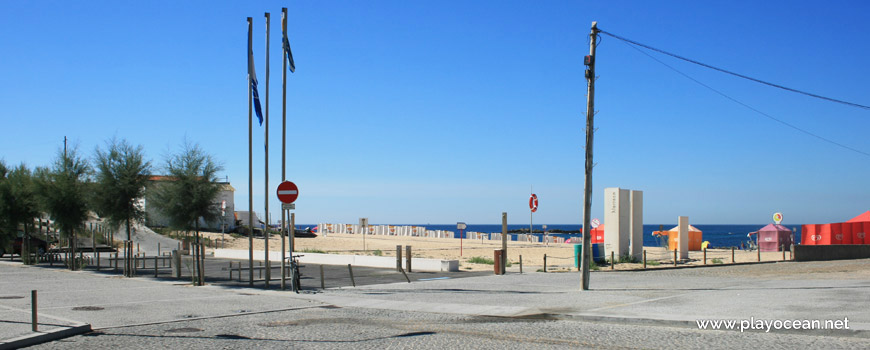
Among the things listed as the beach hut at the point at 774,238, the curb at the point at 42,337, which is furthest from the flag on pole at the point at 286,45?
the beach hut at the point at 774,238

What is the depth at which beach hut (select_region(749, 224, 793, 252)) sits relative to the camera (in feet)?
141

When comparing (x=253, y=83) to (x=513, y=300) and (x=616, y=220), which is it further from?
(x=616, y=220)

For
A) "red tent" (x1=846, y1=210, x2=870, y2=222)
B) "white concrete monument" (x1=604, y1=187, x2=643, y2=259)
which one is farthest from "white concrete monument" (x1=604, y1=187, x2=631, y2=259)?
"red tent" (x1=846, y1=210, x2=870, y2=222)

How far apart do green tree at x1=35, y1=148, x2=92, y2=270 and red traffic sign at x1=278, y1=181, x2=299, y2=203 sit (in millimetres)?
14323

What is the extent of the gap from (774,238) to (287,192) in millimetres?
36140

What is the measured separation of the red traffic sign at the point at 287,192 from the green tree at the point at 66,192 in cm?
1432

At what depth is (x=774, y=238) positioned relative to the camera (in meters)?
43.8

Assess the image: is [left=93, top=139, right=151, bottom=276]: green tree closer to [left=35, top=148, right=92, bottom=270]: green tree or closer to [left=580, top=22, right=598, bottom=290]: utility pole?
[left=35, top=148, right=92, bottom=270]: green tree

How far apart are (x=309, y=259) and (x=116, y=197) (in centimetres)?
966

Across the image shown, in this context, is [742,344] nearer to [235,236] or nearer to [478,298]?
[478,298]

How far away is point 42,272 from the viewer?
88.6 feet

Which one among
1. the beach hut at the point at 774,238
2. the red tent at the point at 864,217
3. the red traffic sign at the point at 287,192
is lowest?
the beach hut at the point at 774,238

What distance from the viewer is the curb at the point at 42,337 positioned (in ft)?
32.0

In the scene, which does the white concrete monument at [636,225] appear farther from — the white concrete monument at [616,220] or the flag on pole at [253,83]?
the flag on pole at [253,83]
